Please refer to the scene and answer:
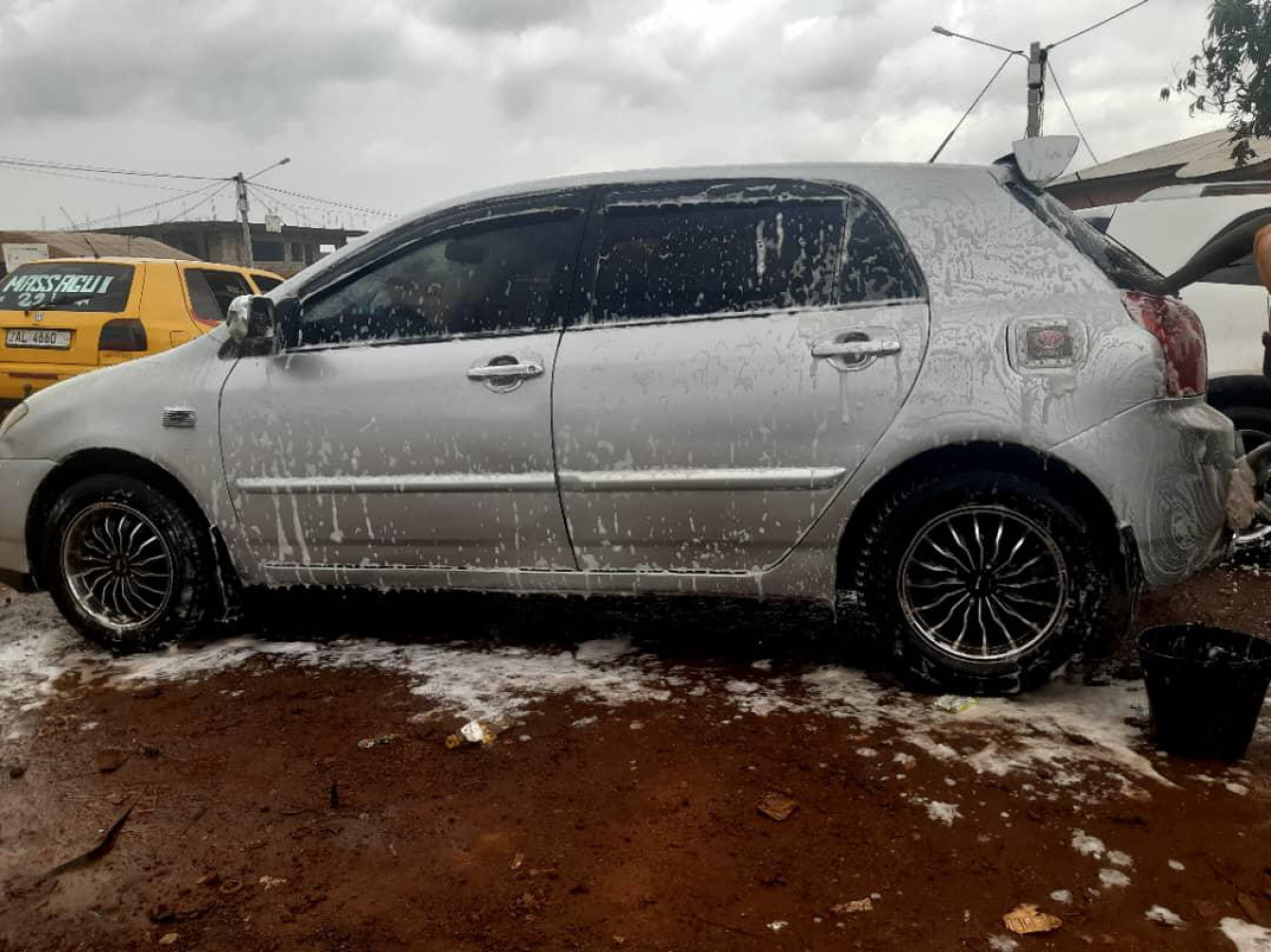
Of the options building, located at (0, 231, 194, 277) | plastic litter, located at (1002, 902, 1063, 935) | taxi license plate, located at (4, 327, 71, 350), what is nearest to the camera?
plastic litter, located at (1002, 902, 1063, 935)

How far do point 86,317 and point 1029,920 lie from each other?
25.7 feet

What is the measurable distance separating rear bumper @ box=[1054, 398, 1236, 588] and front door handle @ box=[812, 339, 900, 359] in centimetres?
57

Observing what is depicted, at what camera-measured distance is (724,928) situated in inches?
80.1

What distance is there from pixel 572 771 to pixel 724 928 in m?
0.80

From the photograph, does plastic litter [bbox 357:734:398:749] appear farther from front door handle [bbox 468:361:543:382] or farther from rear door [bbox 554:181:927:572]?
front door handle [bbox 468:361:543:382]

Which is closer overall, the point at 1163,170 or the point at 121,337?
the point at 121,337

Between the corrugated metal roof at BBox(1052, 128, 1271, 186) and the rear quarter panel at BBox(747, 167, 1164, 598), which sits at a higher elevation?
the corrugated metal roof at BBox(1052, 128, 1271, 186)

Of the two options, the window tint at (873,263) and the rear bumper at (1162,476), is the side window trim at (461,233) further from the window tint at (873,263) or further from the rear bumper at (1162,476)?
the rear bumper at (1162,476)

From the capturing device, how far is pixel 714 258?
3.26m

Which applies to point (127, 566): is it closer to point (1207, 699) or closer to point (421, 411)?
point (421, 411)

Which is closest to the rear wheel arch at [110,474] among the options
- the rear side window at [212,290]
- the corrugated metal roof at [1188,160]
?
the rear side window at [212,290]

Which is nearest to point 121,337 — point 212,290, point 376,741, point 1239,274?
point 212,290

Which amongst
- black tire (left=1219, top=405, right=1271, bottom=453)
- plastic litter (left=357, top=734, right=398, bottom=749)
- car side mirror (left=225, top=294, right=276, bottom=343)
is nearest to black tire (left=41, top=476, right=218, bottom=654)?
car side mirror (left=225, top=294, right=276, bottom=343)

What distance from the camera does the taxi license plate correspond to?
7.66 metres
